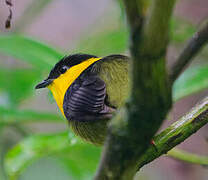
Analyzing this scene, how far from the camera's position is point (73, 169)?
2393 mm

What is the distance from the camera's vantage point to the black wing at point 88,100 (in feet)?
5.04

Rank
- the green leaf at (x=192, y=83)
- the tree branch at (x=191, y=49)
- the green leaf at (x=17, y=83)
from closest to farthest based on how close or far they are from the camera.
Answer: the tree branch at (x=191, y=49) → the green leaf at (x=192, y=83) → the green leaf at (x=17, y=83)

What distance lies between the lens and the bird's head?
2164mm

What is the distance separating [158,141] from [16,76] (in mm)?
1459

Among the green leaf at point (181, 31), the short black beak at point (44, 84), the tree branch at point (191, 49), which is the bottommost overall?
the short black beak at point (44, 84)

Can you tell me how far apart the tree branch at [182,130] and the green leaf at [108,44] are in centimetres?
120

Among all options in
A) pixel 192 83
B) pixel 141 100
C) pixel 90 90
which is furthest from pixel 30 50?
pixel 141 100

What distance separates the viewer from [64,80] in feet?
Result: 7.18

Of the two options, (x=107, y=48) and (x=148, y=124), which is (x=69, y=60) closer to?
(x=107, y=48)

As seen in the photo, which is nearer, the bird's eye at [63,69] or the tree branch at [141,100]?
the tree branch at [141,100]

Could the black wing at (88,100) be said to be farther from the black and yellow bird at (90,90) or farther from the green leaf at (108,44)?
the green leaf at (108,44)

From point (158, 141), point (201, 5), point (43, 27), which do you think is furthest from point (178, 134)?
point (43, 27)

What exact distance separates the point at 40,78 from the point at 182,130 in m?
1.38

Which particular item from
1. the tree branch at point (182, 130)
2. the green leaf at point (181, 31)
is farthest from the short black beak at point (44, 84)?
the tree branch at point (182, 130)
